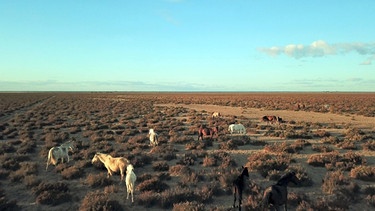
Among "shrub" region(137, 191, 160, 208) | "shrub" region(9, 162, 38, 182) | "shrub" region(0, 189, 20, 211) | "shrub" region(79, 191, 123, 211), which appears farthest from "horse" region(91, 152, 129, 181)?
"shrub" region(0, 189, 20, 211)

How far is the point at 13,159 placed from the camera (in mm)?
13594

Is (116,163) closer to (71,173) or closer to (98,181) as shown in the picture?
(98,181)

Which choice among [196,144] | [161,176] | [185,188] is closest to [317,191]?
[185,188]

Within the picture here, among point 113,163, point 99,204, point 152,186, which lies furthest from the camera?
point 113,163

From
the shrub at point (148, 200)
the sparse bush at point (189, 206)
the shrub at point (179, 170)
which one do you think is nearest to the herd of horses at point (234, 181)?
the shrub at point (148, 200)

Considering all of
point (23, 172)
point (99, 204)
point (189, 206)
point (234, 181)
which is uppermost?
point (234, 181)

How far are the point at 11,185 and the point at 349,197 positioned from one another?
10.8 meters

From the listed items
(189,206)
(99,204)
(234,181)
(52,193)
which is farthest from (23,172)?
(234,181)

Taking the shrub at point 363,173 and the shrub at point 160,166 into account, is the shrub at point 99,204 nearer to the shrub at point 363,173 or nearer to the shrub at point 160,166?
the shrub at point 160,166

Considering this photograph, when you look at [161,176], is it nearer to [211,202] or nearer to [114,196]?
[114,196]

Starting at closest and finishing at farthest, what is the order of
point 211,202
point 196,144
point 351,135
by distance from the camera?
point 211,202 → point 196,144 → point 351,135

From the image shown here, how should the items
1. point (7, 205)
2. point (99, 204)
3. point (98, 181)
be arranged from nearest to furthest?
point (99, 204)
point (7, 205)
point (98, 181)

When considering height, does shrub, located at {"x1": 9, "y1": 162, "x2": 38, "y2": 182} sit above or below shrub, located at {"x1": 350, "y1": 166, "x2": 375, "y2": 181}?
below

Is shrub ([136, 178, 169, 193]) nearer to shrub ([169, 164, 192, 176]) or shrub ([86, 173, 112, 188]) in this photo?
Result: shrub ([86, 173, 112, 188])
